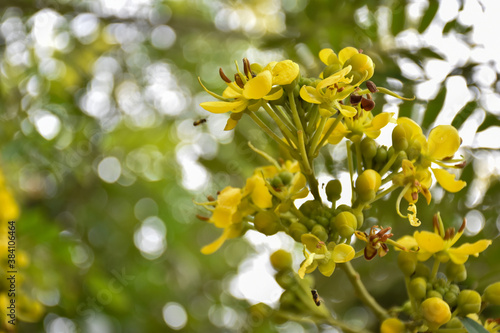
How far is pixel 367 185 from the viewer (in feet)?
2.64

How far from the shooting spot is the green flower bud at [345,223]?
780 mm

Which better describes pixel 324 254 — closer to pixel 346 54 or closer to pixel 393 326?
pixel 393 326

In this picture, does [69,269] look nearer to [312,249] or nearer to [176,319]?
[176,319]

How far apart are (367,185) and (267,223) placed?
7.2 inches

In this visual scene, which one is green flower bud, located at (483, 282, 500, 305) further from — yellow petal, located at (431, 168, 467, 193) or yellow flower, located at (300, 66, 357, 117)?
yellow flower, located at (300, 66, 357, 117)

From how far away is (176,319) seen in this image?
223 centimetres

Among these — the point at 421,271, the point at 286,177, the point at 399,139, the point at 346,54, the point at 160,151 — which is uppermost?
the point at 346,54

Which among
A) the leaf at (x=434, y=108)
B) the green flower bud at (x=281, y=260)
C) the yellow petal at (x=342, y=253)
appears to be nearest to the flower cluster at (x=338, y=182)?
the yellow petal at (x=342, y=253)

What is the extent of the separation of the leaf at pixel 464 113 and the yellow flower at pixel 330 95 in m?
0.42

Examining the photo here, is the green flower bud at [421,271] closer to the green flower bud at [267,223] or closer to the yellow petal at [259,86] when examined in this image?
the green flower bud at [267,223]

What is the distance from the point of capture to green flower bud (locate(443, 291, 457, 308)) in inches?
34.0

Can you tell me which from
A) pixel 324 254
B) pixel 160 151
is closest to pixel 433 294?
pixel 324 254

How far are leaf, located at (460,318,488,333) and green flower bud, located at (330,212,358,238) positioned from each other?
0.24 metres

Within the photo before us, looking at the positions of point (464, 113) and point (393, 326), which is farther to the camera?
point (464, 113)
